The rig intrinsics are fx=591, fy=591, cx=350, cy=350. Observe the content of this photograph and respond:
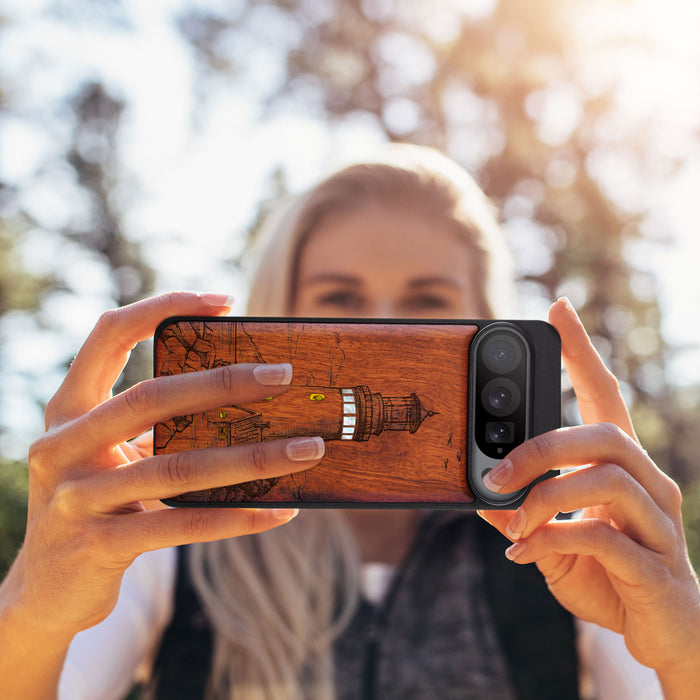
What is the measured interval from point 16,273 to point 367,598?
11.9 m

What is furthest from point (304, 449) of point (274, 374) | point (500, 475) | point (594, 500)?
point (594, 500)

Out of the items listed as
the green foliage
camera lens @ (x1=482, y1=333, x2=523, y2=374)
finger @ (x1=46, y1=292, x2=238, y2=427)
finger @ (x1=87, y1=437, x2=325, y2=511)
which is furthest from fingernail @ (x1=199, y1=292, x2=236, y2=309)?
the green foliage

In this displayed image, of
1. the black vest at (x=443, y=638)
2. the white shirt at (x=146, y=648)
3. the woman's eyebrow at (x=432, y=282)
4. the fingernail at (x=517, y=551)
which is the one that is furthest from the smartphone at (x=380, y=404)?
the black vest at (x=443, y=638)

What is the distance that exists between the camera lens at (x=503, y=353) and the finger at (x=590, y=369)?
11 centimetres

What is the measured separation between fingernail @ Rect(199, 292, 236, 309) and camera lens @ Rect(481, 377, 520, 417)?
698 millimetres

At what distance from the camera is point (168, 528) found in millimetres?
1334

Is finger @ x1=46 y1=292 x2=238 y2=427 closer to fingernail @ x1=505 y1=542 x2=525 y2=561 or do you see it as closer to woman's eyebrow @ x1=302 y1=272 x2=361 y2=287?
fingernail @ x1=505 y1=542 x2=525 y2=561

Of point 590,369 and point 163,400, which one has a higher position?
point 590,369

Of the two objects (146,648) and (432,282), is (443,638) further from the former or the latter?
(432,282)

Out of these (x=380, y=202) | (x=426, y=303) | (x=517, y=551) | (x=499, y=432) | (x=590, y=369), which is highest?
(x=380, y=202)

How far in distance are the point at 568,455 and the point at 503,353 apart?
323mm

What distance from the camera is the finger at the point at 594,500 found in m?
1.30

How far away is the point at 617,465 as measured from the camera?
1.33m

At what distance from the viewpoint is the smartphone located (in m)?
1.46
